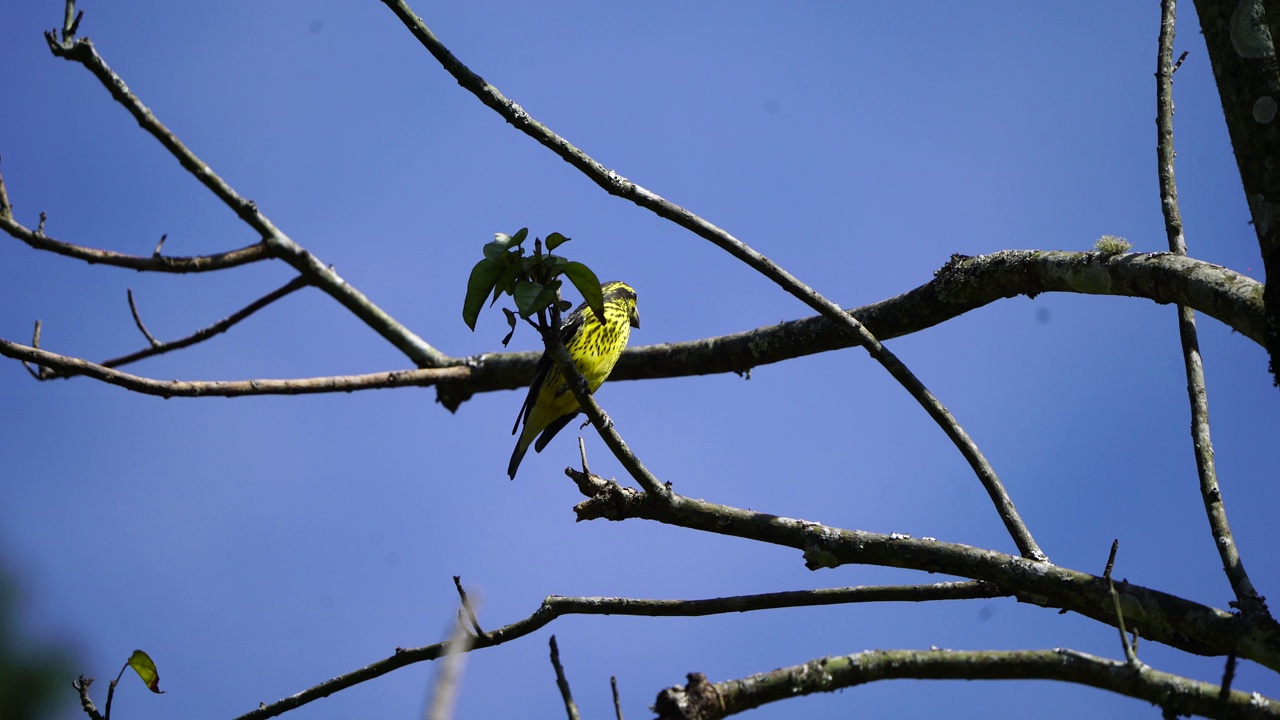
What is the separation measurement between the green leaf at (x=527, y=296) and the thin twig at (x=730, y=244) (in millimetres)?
689

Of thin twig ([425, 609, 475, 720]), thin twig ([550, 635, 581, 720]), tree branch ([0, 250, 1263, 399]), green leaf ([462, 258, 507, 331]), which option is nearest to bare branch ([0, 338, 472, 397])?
tree branch ([0, 250, 1263, 399])

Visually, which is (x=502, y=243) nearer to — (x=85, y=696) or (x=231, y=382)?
(x=85, y=696)

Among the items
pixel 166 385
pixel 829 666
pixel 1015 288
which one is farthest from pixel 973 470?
pixel 166 385

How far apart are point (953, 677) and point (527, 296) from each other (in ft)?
5.82

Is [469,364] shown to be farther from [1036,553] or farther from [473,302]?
[1036,553]

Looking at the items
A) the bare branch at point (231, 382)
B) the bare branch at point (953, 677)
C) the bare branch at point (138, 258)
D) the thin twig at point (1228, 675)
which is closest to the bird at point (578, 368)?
the bare branch at point (231, 382)

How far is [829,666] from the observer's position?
8.75 feet

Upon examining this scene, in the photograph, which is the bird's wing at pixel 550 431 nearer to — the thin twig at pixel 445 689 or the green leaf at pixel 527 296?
the green leaf at pixel 527 296

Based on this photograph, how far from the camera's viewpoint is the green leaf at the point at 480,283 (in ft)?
11.0

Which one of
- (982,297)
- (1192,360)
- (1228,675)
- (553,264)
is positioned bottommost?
(1228,675)

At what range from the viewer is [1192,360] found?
13.1ft

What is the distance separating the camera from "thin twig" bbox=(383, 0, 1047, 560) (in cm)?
373

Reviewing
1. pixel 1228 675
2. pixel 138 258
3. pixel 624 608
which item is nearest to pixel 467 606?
pixel 624 608

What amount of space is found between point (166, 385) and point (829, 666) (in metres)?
3.98
